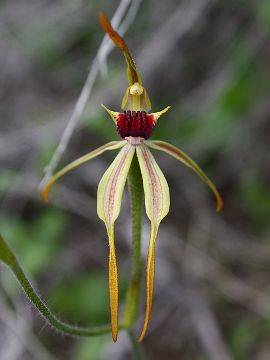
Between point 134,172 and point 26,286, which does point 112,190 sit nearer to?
point 134,172

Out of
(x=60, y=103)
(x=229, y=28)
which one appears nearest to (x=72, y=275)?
(x=60, y=103)

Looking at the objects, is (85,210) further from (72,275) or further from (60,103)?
(60,103)

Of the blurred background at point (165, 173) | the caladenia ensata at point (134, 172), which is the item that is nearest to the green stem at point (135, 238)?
the caladenia ensata at point (134, 172)

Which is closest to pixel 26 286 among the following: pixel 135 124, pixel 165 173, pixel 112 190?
pixel 112 190

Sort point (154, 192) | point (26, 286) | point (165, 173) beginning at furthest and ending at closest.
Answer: point (165, 173) < point (154, 192) < point (26, 286)

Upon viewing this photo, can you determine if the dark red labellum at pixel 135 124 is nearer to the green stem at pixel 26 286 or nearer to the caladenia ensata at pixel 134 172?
the caladenia ensata at pixel 134 172
